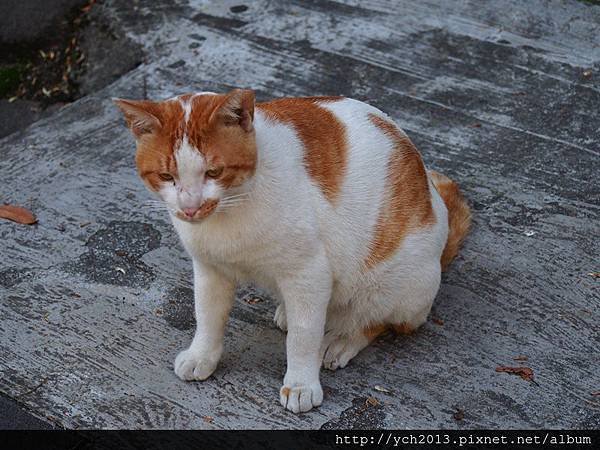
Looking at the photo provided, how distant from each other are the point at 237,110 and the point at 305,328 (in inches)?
30.5

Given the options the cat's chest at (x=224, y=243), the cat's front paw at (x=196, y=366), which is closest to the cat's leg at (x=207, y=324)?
the cat's front paw at (x=196, y=366)

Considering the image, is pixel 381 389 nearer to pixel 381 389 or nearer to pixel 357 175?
pixel 381 389

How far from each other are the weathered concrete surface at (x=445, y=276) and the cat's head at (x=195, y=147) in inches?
32.2

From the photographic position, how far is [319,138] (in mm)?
2998

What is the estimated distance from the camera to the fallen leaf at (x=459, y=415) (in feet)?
9.66

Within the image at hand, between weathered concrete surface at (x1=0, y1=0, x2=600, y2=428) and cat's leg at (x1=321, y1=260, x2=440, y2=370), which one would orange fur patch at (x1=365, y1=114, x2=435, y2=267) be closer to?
cat's leg at (x1=321, y1=260, x2=440, y2=370)

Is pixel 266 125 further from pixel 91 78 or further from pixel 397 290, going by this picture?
pixel 91 78

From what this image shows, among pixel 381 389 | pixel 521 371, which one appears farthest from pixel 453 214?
pixel 381 389

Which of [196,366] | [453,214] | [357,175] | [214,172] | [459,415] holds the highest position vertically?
[214,172]

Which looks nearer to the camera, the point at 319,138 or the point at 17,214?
the point at 319,138

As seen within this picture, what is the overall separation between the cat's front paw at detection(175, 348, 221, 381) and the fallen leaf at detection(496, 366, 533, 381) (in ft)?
3.35

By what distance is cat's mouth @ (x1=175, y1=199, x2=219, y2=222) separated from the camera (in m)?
2.60

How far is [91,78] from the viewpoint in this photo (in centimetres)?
539

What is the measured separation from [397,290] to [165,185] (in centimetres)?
96
